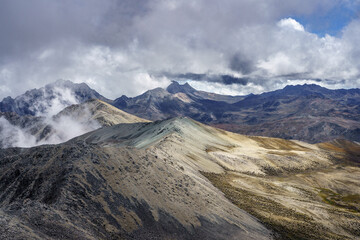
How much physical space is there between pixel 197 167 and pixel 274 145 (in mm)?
118512

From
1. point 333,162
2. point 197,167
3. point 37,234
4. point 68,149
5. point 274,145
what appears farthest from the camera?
point 274,145

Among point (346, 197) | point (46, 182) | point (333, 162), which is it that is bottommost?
point (46, 182)

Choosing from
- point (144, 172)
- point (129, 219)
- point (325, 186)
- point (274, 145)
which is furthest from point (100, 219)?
point (274, 145)

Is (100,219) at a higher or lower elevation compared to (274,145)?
lower

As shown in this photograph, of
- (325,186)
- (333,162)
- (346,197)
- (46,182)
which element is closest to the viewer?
(46,182)

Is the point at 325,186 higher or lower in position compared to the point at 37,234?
higher

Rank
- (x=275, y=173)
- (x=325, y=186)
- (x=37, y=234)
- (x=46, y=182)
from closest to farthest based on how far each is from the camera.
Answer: (x=37, y=234) < (x=46, y=182) < (x=325, y=186) < (x=275, y=173)

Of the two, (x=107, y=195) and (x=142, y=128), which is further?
(x=142, y=128)

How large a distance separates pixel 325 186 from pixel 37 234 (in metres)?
93.3

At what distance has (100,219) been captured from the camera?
2406 cm

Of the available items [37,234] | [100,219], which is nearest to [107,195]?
[100,219]

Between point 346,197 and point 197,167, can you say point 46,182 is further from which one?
point 346,197

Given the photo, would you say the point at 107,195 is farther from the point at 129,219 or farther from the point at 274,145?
the point at 274,145

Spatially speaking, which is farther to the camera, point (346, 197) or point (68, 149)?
point (346, 197)
